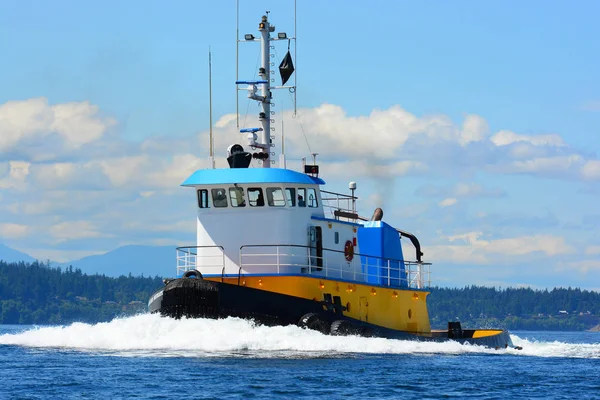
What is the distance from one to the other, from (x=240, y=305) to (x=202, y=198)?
5.01 metres

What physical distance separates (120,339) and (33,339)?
5.10 metres

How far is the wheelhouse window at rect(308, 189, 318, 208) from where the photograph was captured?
3522 cm

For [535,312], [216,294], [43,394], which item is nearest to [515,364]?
[216,294]

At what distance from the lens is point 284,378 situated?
2552cm

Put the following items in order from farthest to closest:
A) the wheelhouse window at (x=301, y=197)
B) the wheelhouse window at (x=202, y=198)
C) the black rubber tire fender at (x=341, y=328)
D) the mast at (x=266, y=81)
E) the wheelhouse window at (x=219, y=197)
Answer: the mast at (x=266, y=81), the wheelhouse window at (x=202, y=198), the wheelhouse window at (x=301, y=197), the wheelhouse window at (x=219, y=197), the black rubber tire fender at (x=341, y=328)

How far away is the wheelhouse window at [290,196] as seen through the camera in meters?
34.3

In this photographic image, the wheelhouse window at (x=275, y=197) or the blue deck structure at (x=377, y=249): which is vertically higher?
the wheelhouse window at (x=275, y=197)

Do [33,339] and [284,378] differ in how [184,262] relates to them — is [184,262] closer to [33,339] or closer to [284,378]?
[33,339]

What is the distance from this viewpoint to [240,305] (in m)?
31.3

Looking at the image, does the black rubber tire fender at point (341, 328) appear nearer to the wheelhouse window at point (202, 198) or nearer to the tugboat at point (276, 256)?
the tugboat at point (276, 256)

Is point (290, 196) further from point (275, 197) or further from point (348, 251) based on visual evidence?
point (348, 251)

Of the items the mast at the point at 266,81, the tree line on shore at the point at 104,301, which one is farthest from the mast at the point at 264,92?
the tree line on shore at the point at 104,301

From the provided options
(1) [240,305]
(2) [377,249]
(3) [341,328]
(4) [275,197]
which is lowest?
(3) [341,328]

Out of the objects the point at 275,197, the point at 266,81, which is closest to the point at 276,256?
the point at 275,197
